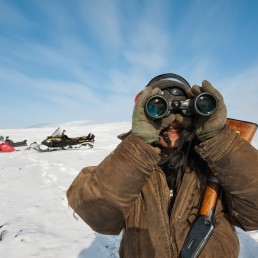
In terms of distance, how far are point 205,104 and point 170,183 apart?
2.03 ft

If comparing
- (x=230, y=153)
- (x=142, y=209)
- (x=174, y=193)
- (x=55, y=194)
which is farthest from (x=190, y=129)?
(x=55, y=194)

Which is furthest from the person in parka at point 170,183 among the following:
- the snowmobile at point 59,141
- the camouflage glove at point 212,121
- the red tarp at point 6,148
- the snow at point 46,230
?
the red tarp at point 6,148

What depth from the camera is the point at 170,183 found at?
5.72 ft

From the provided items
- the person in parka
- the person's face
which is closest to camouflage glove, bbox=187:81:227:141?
the person in parka

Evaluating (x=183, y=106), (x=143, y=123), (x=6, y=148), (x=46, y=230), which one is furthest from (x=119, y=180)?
(x=6, y=148)

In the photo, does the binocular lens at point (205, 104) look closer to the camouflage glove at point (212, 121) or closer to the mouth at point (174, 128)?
the camouflage glove at point (212, 121)

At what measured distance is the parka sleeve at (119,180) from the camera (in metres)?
1.42

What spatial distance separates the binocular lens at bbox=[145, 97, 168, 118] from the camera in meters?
1.45

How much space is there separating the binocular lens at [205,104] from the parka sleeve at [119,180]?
34cm

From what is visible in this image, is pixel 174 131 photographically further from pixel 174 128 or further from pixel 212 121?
pixel 212 121

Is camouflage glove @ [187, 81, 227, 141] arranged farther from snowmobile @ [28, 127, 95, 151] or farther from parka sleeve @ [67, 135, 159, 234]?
snowmobile @ [28, 127, 95, 151]

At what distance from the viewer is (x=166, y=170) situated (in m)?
1.79

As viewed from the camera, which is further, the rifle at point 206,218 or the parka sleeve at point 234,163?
the rifle at point 206,218

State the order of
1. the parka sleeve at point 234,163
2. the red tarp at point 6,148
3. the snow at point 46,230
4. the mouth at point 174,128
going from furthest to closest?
1. the red tarp at point 6,148
2. the snow at point 46,230
3. the mouth at point 174,128
4. the parka sleeve at point 234,163
